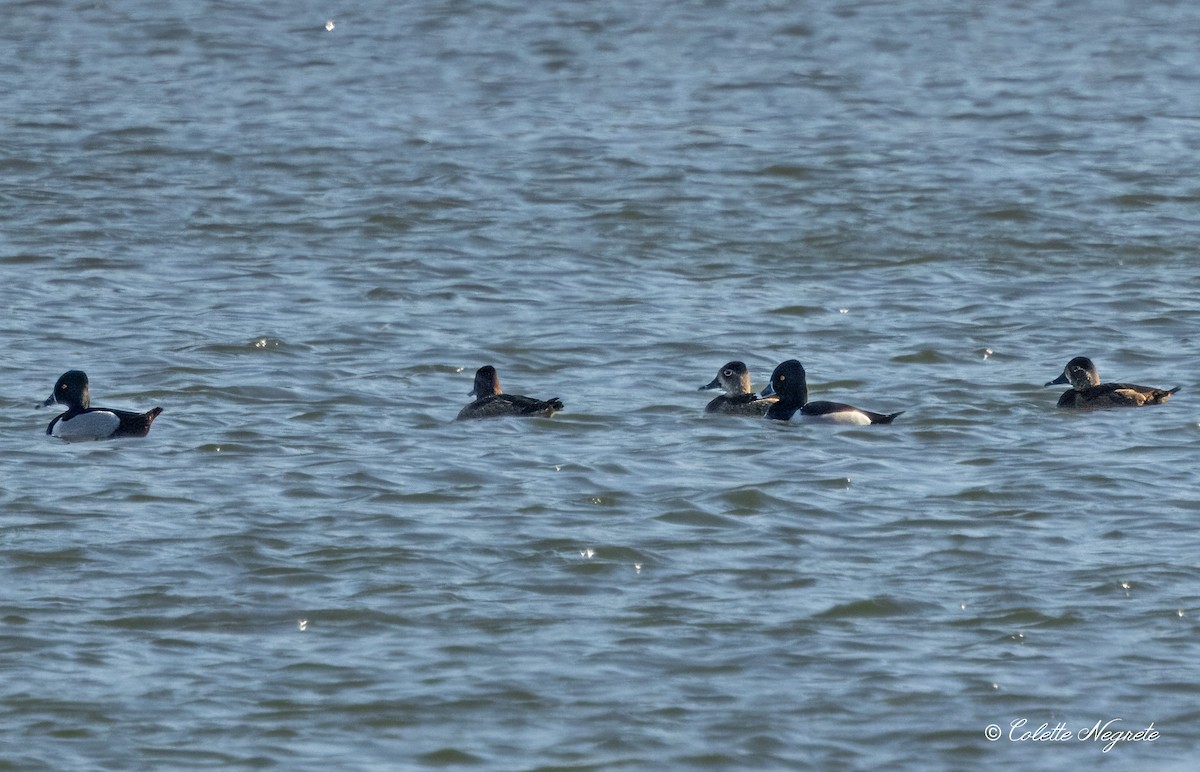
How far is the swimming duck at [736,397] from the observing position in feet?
48.9

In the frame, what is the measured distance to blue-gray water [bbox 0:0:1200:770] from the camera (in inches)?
355

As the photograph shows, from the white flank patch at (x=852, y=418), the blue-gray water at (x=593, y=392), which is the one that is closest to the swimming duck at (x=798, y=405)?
the white flank patch at (x=852, y=418)

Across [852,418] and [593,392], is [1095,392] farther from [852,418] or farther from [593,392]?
[593,392]

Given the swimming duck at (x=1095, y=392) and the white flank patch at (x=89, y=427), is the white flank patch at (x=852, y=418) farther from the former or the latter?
the white flank patch at (x=89, y=427)

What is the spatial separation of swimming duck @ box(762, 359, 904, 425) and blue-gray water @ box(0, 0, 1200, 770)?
0.13 meters

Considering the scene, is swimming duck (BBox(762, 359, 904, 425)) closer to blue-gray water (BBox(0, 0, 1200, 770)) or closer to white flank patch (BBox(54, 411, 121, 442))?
blue-gray water (BBox(0, 0, 1200, 770))

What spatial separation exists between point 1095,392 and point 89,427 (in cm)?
687

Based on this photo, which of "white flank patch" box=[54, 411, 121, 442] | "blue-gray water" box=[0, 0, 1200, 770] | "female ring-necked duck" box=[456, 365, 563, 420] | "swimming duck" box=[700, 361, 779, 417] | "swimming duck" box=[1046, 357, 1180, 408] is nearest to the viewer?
"blue-gray water" box=[0, 0, 1200, 770]

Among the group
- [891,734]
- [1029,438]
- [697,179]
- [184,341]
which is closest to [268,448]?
[184,341]

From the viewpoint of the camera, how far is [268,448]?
13664 millimetres

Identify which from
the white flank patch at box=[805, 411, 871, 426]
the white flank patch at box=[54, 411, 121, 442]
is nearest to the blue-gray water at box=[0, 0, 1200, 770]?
the white flank patch at box=[805, 411, 871, 426]

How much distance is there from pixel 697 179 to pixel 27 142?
26.1 ft

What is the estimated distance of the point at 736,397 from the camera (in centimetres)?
1493

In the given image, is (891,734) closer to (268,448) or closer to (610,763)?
(610,763)
